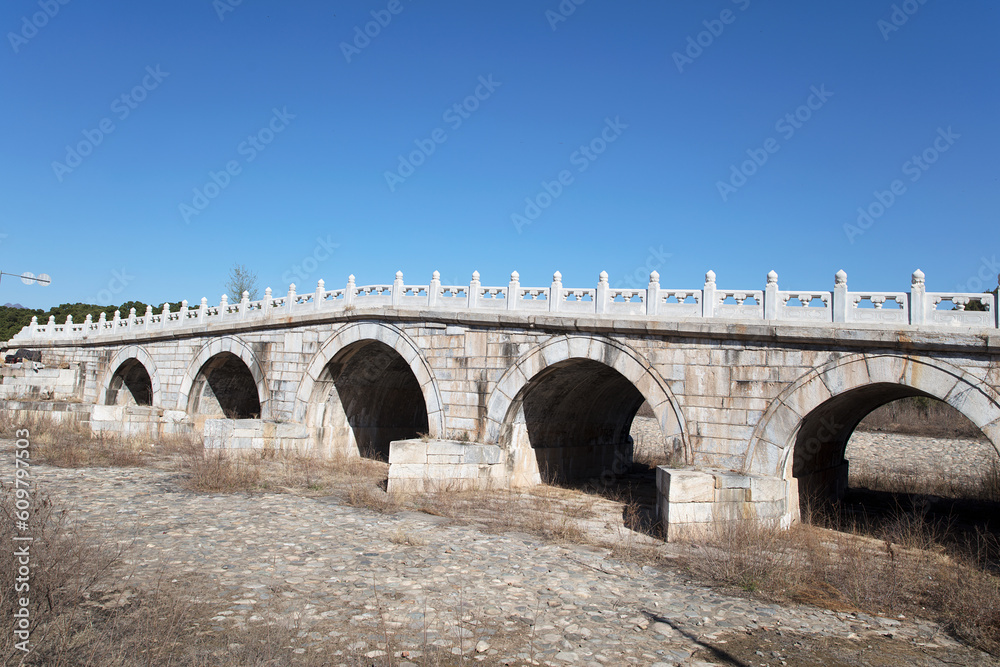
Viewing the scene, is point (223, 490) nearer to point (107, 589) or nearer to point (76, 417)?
point (107, 589)

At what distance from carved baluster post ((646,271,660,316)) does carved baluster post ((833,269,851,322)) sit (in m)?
2.81

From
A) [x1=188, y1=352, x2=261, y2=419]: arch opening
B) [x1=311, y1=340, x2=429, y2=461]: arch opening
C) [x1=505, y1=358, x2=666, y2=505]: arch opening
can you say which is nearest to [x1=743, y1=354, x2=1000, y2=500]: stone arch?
[x1=505, y1=358, x2=666, y2=505]: arch opening

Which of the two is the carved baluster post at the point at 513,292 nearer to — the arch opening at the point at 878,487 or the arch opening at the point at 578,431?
the arch opening at the point at 578,431

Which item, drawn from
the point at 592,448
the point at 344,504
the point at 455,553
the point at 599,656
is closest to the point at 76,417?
the point at 344,504

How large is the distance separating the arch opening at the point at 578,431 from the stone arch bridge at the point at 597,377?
53mm

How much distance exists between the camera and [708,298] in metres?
11.0

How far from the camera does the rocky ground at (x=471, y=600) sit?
533 cm

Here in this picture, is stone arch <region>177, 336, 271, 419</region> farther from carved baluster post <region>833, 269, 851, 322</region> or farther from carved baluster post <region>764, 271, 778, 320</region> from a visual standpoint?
carved baluster post <region>833, 269, 851, 322</region>

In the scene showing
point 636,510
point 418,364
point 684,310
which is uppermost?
point 684,310

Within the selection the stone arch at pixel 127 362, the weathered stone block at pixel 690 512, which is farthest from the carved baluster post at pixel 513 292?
the stone arch at pixel 127 362

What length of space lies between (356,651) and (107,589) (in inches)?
103

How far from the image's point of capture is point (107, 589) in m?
5.89

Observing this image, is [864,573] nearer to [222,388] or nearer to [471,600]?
[471,600]

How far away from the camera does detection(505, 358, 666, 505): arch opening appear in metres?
13.5
